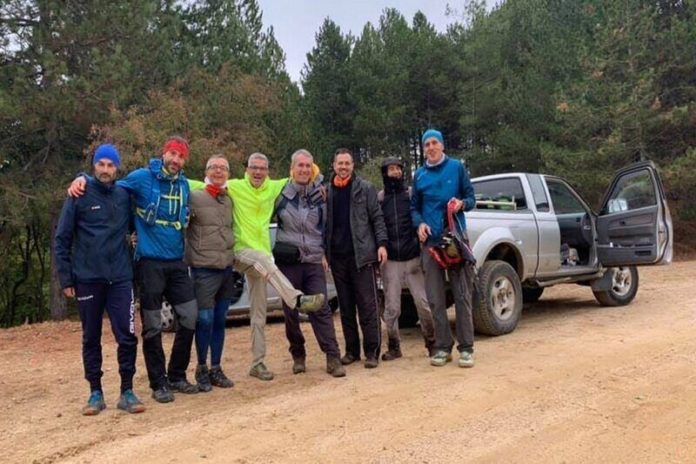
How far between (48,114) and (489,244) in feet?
35.0

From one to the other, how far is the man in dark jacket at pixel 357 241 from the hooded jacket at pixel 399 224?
6.6 inches

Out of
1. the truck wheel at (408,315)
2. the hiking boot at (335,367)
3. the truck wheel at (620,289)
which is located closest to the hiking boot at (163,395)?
the hiking boot at (335,367)

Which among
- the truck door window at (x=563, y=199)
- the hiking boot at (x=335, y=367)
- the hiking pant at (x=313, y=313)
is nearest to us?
the hiking boot at (x=335, y=367)

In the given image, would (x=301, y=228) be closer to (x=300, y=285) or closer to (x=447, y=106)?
(x=300, y=285)

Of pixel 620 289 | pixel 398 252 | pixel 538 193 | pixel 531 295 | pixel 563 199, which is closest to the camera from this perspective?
pixel 398 252

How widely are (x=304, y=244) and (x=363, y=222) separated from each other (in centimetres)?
58

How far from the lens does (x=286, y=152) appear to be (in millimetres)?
20125

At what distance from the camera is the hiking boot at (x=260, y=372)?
532 centimetres

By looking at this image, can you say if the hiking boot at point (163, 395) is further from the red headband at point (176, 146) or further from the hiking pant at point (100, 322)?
the red headband at point (176, 146)

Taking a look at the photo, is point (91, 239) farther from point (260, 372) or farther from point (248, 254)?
point (260, 372)

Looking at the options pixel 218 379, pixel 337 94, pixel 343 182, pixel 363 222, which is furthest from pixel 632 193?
pixel 337 94

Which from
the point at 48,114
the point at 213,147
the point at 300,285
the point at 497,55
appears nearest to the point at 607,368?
the point at 300,285

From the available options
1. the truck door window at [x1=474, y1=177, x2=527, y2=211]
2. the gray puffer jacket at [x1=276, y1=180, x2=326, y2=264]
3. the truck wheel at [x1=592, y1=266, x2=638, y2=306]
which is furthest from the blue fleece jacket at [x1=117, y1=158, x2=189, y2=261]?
the truck wheel at [x1=592, y1=266, x2=638, y2=306]

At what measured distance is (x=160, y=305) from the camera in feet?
15.5
